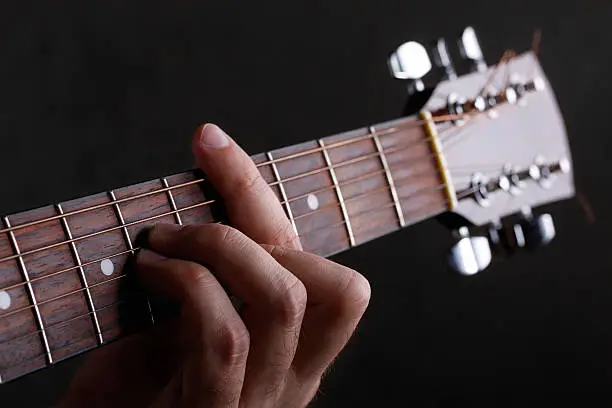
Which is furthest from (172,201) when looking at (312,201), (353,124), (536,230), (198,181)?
(353,124)

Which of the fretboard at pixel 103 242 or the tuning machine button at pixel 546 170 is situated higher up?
the fretboard at pixel 103 242

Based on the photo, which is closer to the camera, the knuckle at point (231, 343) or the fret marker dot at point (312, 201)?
the knuckle at point (231, 343)

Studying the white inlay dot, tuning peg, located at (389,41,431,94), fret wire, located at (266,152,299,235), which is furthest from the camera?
tuning peg, located at (389,41,431,94)

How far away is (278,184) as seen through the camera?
69cm

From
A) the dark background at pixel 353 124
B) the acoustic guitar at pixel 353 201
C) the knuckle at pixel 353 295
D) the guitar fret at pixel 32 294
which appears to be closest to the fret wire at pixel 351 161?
the acoustic guitar at pixel 353 201

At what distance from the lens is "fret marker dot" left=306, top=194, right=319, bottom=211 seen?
2.32ft

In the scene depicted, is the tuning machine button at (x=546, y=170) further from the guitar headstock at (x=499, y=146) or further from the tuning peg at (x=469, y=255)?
the tuning peg at (x=469, y=255)

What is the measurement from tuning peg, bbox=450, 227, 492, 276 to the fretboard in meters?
0.13

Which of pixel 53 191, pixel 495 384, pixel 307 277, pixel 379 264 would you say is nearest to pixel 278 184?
pixel 307 277

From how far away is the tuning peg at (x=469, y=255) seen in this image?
82 cm

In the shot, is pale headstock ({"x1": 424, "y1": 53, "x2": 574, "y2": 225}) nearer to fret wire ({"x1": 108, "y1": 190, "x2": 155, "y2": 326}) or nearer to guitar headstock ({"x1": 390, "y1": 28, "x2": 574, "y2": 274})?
guitar headstock ({"x1": 390, "y1": 28, "x2": 574, "y2": 274})

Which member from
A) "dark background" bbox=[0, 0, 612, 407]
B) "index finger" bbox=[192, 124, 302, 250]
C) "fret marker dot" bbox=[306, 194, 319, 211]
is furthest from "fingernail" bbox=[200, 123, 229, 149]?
"dark background" bbox=[0, 0, 612, 407]

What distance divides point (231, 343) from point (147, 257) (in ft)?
0.29

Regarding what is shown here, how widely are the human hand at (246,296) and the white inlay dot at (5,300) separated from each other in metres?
0.09
